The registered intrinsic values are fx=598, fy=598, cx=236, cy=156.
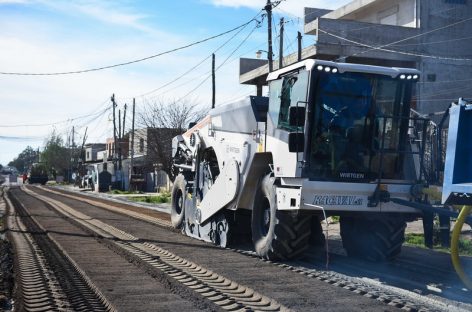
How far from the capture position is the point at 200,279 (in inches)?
356

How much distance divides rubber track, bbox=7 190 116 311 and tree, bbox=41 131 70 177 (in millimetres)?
106459

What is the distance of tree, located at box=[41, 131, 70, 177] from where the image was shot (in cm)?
11462

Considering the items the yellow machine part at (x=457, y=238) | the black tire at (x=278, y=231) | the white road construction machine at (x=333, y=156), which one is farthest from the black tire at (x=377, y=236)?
the yellow machine part at (x=457, y=238)

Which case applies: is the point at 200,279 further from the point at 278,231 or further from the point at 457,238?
the point at 457,238

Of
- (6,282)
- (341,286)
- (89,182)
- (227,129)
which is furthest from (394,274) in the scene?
(89,182)

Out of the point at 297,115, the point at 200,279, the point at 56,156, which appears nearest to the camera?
the point at 200,279

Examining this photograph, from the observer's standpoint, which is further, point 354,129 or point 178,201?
point 178,201

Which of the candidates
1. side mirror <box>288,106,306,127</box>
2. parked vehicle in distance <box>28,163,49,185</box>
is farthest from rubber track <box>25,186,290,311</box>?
parked vehicle in distance <box>28,163,49,185</box>

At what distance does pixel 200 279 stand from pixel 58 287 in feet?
6.76

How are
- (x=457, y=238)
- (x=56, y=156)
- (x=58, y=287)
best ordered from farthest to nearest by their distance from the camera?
(x=56, y=156), (x=58, y=287), (x=457, y=238)

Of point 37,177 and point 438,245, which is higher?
point 438,245

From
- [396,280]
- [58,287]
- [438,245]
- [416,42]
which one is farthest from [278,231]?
[416,42]

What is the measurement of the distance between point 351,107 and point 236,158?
2.90 metres

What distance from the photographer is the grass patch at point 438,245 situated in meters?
11.8
